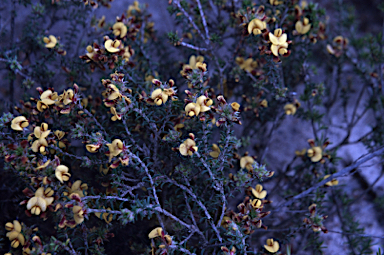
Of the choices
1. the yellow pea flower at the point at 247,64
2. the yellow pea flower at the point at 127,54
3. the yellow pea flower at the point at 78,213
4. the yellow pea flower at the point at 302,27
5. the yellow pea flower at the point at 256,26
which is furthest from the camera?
the yellow pea flower at the point at 247,64

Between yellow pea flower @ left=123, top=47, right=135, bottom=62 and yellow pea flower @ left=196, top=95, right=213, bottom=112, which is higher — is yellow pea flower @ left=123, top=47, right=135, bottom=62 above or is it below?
above

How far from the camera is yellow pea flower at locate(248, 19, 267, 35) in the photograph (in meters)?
1.72

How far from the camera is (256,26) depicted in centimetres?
175

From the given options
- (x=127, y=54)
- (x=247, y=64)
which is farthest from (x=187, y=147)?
(x=247, y=64)

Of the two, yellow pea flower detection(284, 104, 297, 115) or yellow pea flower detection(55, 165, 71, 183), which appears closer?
yellow pea flower detection(55, 165, 71, 183)

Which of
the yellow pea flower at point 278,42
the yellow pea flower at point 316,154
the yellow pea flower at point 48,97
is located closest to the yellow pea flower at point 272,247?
the yellow pea flower at point 316,154

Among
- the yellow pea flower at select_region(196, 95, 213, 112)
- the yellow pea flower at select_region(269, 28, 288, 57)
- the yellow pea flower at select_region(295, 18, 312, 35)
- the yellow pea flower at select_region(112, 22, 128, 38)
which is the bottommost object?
the yellow pea flower at select_region(196, 95, 213, 112)

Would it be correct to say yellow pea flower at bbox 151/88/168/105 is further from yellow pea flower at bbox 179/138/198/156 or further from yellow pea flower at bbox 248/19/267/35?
A: yellow pea flower at bbox 248/19/267/35

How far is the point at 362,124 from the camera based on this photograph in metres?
3.46

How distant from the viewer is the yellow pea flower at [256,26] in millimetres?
1724

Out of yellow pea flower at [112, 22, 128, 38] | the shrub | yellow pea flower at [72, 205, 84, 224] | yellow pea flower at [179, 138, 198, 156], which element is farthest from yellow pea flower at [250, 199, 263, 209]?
yellow pea flower at [112, 22, 128, 38]

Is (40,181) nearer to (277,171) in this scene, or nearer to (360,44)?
(277,171)

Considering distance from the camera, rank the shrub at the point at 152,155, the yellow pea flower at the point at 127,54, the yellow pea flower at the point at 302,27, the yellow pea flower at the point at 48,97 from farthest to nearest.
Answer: the yellow pea flower at the point at 302,27, the yellow pea flower at the point at 127,54, the yellow pea flower at the point at 48,97, the shrub at the point at 152,155

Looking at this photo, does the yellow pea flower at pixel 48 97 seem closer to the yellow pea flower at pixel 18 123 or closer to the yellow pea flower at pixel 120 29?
the yellow pea flower at pixel 18 123
